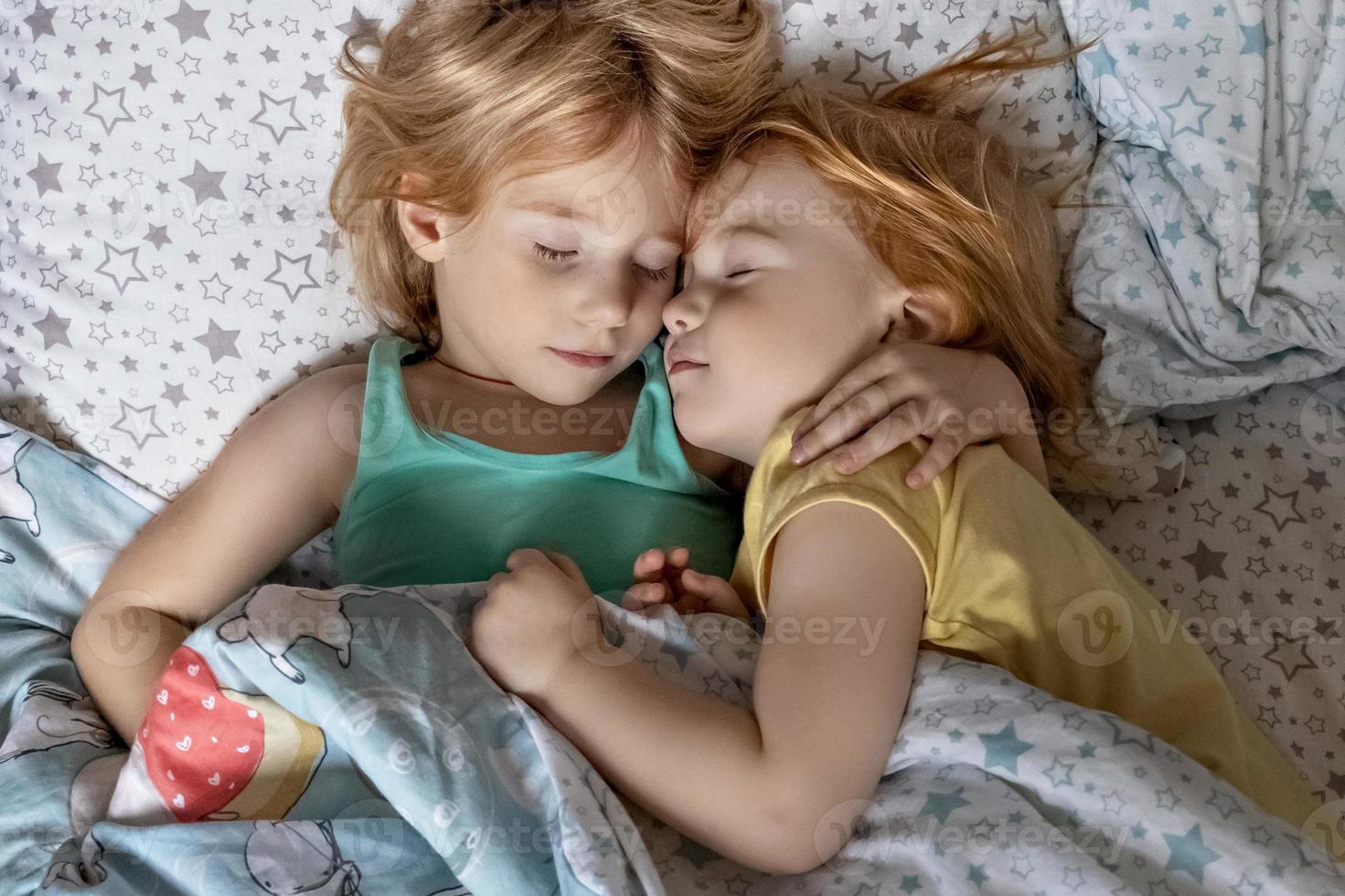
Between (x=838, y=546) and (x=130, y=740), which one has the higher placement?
(x=838, y=546)

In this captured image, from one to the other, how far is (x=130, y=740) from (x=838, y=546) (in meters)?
0.80

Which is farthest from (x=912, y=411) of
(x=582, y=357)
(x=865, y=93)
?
(x=865, y=93)

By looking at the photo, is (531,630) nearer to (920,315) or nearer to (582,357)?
(582,357)

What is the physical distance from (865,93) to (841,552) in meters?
0.65

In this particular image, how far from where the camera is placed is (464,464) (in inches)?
49.4

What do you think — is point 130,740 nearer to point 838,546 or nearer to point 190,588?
point 190,588

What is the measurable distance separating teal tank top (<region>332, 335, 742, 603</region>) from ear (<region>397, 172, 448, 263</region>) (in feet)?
0.44

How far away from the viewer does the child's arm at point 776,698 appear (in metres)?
0.89

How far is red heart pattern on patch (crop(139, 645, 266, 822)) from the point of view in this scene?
3.03ft

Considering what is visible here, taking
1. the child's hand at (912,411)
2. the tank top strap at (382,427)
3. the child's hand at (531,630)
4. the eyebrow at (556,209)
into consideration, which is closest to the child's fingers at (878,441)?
the child's hand at (912,411)

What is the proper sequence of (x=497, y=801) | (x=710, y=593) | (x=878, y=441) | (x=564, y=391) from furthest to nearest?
(x=564, y=391) < (x=710, y=593) < (x=878, y=441) < (x=497, y=801)

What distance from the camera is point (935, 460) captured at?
1.01 metres

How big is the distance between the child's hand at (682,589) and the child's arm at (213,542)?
0.39 metres

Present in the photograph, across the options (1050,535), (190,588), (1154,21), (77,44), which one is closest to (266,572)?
(190,588)
